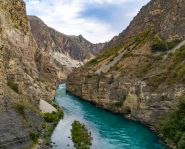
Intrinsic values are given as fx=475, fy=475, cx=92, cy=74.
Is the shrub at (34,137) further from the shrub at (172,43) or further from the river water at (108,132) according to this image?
the shrub at (172,43)

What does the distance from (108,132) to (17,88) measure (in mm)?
21362

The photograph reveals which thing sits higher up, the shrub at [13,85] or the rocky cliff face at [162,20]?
the rocky cliff face at [162,20]

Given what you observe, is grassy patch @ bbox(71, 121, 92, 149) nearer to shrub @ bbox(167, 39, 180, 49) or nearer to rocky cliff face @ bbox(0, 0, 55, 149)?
rocky cliff face @ bbox(0, 0, 55, 149)

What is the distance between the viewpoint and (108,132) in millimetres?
94312

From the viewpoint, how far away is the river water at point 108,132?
80312mm

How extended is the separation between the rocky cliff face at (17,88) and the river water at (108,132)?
5494 mm

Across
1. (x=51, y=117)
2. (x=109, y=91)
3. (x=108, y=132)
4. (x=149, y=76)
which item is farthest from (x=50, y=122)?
(x=109, y=91)

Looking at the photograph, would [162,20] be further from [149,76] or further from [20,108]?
[20,108]

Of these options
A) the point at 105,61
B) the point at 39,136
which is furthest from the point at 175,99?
the point at 105,61

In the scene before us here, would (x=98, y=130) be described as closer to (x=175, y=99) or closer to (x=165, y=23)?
(x=175, y=99)

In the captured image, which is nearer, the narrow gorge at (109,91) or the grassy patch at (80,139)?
the narrow gorge at (109,91)

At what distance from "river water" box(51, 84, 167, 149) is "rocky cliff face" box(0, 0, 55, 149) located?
549 cm

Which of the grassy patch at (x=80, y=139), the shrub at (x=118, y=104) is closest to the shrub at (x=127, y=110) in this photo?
the shrub at (x=118, y=104)

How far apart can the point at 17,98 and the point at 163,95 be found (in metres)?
36.6
